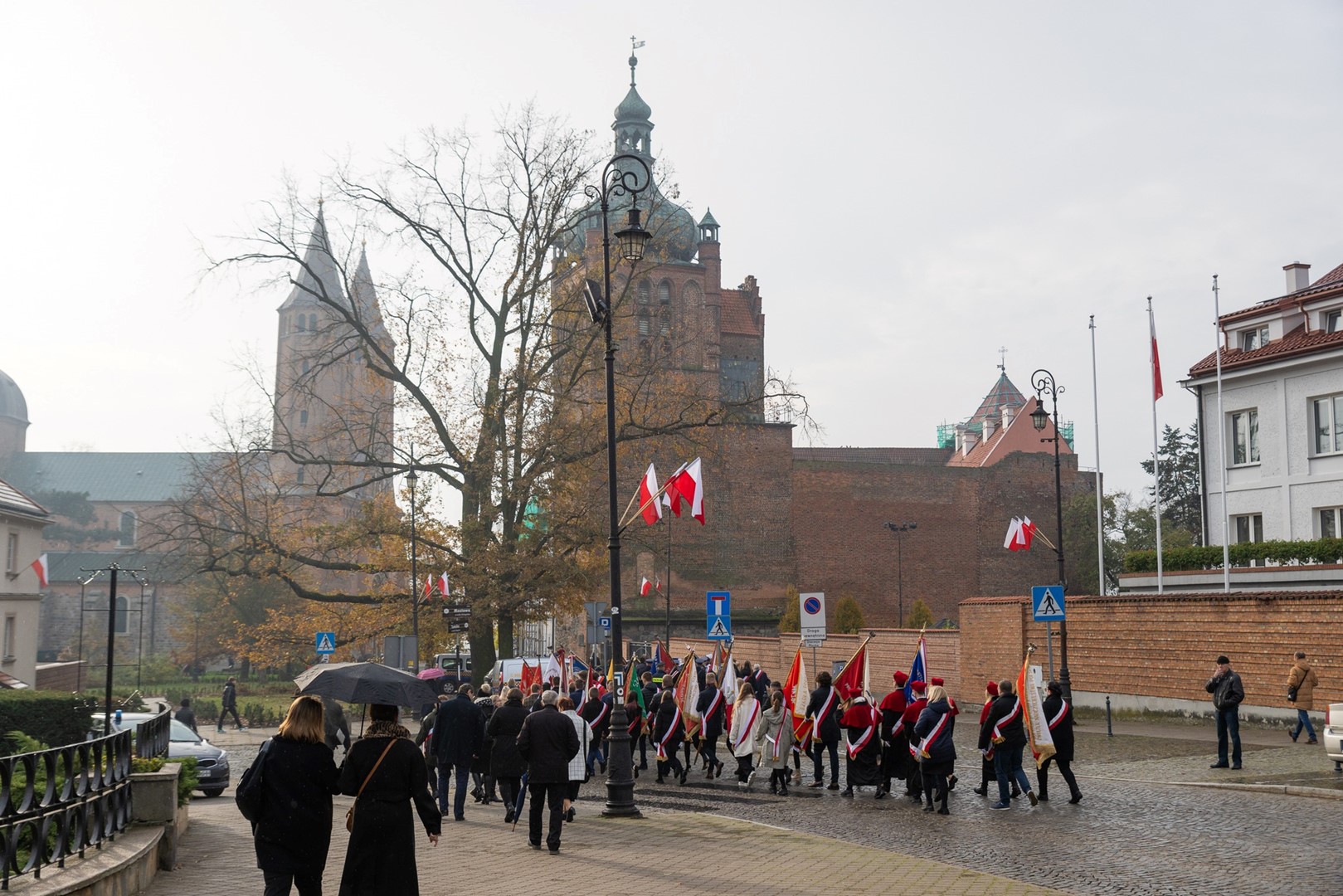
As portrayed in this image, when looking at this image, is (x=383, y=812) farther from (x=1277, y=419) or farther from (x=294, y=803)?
(x=1277, y=419)

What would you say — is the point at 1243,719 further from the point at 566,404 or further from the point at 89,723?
the point at 89,723

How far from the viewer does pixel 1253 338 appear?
41.3m

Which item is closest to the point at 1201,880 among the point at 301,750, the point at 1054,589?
the point at 301,750

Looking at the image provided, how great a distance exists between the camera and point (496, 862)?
12.1m

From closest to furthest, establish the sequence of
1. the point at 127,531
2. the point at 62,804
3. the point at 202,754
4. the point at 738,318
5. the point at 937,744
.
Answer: the point at 62,804 → the point at 937,744 → the point at 202,754 → the point at 738,318 → the point at 127,531

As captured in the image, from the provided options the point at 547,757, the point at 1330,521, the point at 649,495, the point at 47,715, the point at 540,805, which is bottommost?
the point at 540,805

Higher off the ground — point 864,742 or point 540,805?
point 864,742

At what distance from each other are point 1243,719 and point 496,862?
18.3 meters

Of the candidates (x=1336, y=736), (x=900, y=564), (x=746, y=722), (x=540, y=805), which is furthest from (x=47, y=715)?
(x=900, y=564)

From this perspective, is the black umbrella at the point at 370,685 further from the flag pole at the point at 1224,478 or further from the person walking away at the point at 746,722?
the flag pole at the point at 1224,478

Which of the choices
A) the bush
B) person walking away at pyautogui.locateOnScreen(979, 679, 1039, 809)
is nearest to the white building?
person walking away at pyautogui.locateOnScreen(979, 679, 1039, 809)

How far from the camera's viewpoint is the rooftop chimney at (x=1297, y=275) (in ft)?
142

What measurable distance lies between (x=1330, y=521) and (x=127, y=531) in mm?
123364

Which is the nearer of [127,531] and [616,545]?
[616,545]
